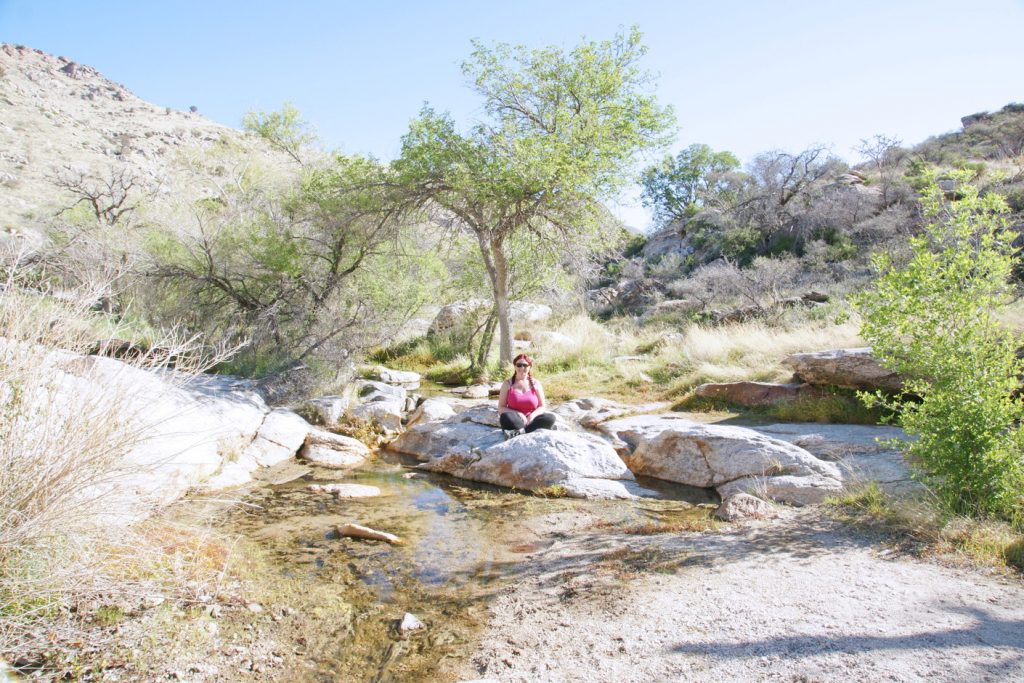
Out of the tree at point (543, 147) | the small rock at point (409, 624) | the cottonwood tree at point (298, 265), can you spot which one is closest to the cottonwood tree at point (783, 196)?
the tree at point (543, 147)

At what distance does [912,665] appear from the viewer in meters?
3.00

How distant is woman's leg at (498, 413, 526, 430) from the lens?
8.22m

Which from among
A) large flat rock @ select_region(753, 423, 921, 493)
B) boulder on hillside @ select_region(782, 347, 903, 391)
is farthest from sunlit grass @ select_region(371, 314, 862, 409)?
large flat rock @ select_region(753, 423, 921, 493)

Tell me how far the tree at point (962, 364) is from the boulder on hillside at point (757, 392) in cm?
460

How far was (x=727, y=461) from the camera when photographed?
6.96 m

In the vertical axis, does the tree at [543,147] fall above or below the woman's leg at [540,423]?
above

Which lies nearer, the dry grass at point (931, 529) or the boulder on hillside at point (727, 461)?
the dry grass at point (931, 529)

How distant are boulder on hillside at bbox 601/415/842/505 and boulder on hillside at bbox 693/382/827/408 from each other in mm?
2664

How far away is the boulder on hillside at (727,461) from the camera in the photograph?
20.2 ft

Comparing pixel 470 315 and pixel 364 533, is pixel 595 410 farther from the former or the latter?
pixel 470 315

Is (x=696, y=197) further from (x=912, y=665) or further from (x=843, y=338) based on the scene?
(x=912, y=665)

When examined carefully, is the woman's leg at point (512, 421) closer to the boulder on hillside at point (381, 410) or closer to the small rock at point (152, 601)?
the boulder on hillside at point (381, 410)

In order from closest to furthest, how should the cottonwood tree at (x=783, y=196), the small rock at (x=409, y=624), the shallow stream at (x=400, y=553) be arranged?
the shallow stream at (x=400, y=553) < the small rock at (x=409, y=624) < the cottonwood tree at (x=783, y=196)

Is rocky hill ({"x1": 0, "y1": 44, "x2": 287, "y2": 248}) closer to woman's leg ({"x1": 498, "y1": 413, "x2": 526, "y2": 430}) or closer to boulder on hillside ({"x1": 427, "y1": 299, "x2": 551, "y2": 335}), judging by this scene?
boulder on hillside ({"x1": 427, "y1": 299, "x2": 551, "y2": 335})
